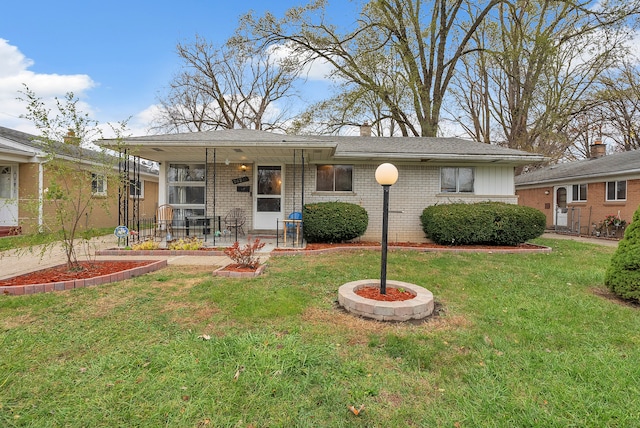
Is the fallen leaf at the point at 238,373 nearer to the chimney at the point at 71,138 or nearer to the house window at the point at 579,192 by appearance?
Answer: the chimney at the point at 71,138

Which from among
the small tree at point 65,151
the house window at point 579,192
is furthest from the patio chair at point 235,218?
the house window at point 579,192

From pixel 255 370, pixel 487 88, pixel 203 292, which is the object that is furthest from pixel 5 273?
pixel 487 88

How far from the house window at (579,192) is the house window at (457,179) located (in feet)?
26.5

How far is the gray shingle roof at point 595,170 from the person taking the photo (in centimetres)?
1201

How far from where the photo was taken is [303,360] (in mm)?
2594

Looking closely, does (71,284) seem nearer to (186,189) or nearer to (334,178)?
(186,189)

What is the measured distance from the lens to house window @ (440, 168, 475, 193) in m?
10.4

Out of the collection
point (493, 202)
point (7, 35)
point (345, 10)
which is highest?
point (345, 10)

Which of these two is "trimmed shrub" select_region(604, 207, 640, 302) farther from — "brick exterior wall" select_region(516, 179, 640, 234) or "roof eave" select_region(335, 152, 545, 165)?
"brick exterior wall" select_region(516, 179, 640, 234)

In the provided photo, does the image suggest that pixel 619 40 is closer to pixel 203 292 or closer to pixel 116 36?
pixel 203 292

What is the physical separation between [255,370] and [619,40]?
2079 centimetres

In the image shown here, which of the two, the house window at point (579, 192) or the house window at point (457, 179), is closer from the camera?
the house window at point (457, 179)

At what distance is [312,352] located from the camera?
2.74 metres

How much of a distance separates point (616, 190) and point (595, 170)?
121 cm
